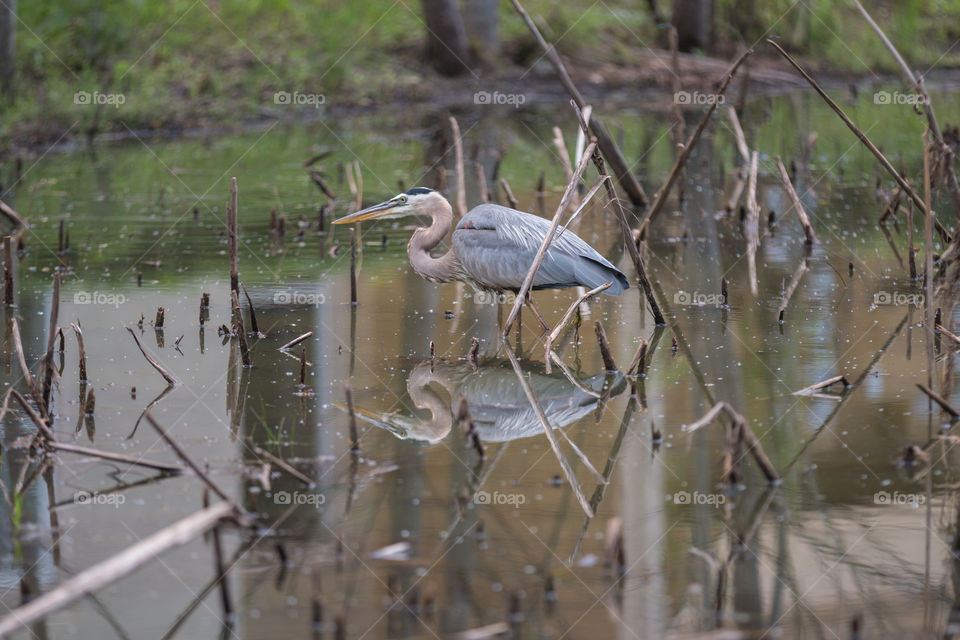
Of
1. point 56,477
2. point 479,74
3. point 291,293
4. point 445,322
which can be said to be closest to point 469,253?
point 445,322

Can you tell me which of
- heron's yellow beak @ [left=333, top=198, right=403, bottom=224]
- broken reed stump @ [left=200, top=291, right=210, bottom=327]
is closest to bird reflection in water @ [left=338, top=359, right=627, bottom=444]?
broken reed stump @ [left=200, top=291, right=210, bottom=327]

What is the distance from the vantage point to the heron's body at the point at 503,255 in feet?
23.7

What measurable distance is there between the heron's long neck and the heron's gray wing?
25cm

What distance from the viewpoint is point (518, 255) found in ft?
24.0

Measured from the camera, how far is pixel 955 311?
23.2ft

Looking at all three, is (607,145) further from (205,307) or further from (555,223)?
(205,307)

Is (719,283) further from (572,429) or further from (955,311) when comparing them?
(572,429)

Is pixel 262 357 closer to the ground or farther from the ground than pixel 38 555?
farther from the ground

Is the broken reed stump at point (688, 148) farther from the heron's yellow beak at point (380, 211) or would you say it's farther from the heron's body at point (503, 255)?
the heron's yellow beak at point (380, 211)

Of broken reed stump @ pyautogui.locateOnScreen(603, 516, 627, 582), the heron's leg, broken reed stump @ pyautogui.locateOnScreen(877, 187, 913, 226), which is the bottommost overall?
broken reed stump @ pyautogui.locateOnScreen(603, 516, 627, 582)

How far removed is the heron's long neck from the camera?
7.80m

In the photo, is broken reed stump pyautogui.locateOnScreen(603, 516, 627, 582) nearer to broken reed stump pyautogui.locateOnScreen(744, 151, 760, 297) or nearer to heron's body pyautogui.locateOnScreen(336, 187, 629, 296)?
heron's body pyautogui.locateOnScreen(336, 187, 629, 296)

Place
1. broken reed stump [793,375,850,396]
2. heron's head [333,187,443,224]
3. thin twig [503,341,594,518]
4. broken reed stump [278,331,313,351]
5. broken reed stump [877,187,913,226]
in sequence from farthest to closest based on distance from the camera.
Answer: broken reed stump [877,187,913,226] < heron's head [333,187,443,224] < broken reed stump [278,331,313,351] < broken reed stump [793,375,850,396] < thin twig [503,341,594,518]

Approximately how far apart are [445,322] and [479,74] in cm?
1335
